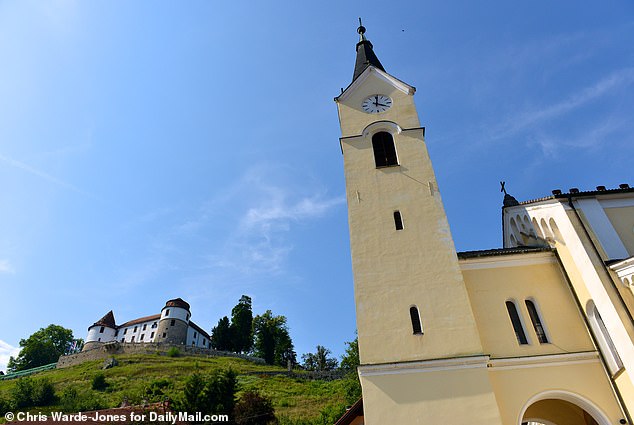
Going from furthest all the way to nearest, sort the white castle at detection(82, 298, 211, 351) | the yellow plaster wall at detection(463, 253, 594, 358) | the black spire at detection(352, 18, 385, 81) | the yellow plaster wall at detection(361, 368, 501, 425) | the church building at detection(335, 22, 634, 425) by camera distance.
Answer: the white castle at detection(82, 298, 211, 351) < the black spire at detection(352, 18, 385, 81) < the yellow plaster wall at detection(463, 253, 594, 358) < the church building at detection(335, 22, 634, 425) < the yellow plaster wall at detection(361, 368, 501, 425)

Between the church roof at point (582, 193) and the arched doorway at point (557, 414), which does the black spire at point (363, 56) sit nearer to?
the church roof at point (582, 193)

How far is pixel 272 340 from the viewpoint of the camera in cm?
7675

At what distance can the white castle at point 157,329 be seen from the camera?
264 feet

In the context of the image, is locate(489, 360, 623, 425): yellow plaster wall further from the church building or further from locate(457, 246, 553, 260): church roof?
locate(457, 246, 553, 260): church roof

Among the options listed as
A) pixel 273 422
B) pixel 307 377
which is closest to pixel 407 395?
pixel 273 422

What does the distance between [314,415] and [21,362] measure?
7866 centimetres

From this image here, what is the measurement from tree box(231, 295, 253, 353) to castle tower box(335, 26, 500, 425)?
65.9 meters

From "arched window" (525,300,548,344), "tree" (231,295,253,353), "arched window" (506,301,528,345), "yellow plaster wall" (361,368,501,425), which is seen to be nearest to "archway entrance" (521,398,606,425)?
"arched window" (525,300,548,344)

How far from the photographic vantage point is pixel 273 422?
29.5 meters

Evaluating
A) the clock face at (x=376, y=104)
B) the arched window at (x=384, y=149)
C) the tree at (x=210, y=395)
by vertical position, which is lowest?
the tree at (x=210, y=395)

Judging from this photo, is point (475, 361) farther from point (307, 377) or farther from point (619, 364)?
point (307, 377)

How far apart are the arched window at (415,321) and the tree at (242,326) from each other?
225 ft

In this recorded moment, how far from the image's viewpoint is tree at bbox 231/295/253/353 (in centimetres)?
7725

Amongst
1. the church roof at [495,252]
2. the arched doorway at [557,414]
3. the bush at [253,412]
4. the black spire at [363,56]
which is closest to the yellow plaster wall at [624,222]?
the church roof at [495,252]
